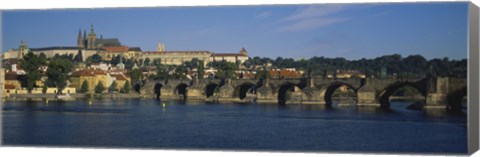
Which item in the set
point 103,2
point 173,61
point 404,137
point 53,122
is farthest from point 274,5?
point 173,61

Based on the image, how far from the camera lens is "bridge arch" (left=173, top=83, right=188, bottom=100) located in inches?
1399

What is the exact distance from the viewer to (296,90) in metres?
32.8

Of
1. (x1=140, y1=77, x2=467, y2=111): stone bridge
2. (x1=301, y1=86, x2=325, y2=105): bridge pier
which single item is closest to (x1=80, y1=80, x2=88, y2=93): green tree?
(x1=140, y1=77, x2=467, y2=111): stone bridge

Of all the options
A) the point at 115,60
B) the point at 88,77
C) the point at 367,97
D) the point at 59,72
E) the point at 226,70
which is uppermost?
the point at 115,60

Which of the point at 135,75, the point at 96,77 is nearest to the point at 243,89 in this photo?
the point at 135,75

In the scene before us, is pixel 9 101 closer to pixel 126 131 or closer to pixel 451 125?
pixel 126 131

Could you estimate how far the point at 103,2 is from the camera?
1236 cm

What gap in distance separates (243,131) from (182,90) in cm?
2102

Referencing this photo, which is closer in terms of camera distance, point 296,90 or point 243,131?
point 243,131

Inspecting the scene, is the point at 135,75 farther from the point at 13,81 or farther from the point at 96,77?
the point at 13,81

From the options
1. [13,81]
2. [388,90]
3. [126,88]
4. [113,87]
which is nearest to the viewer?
[388,90]

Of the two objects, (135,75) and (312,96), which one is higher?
(135,75)

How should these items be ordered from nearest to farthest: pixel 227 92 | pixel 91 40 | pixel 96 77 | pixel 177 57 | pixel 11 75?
pixel 91 40
pixel 177 57
pixel 11 75
pixel 96 77
pixel 227 92

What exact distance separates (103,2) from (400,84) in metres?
14.4
